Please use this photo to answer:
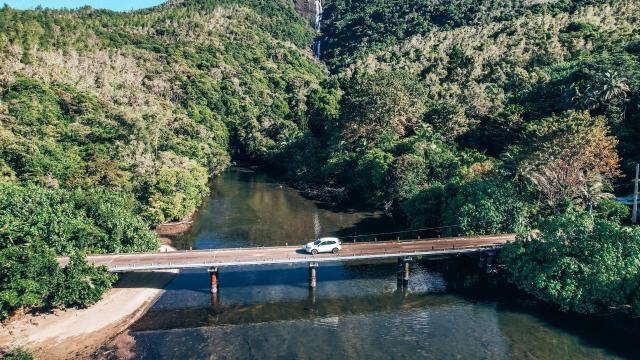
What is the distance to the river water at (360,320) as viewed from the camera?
128 feet

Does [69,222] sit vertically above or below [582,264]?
above

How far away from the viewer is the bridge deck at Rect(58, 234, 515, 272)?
46938mm

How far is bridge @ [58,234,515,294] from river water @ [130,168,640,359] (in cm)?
294

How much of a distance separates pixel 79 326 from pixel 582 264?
45.9m

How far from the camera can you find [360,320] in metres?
44.3

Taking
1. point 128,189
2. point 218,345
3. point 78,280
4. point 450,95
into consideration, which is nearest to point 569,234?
point 218,345

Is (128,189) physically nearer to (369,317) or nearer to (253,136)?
(369,317)

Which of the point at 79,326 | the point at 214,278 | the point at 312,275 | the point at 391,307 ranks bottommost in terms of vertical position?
the point at 391,307

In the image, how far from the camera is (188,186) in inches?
2847

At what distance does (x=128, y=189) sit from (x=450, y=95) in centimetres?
7617

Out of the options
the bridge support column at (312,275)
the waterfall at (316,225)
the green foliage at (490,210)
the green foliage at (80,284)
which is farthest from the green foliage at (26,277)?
the green foliage at (490,210)

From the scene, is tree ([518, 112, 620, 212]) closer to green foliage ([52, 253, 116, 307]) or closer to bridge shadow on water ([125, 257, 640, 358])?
bridge shadow on water ([125, 257, 640, 358])

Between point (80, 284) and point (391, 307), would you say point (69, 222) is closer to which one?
point (80, 284)

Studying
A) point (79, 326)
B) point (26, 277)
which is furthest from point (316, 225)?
point (26, 277)
